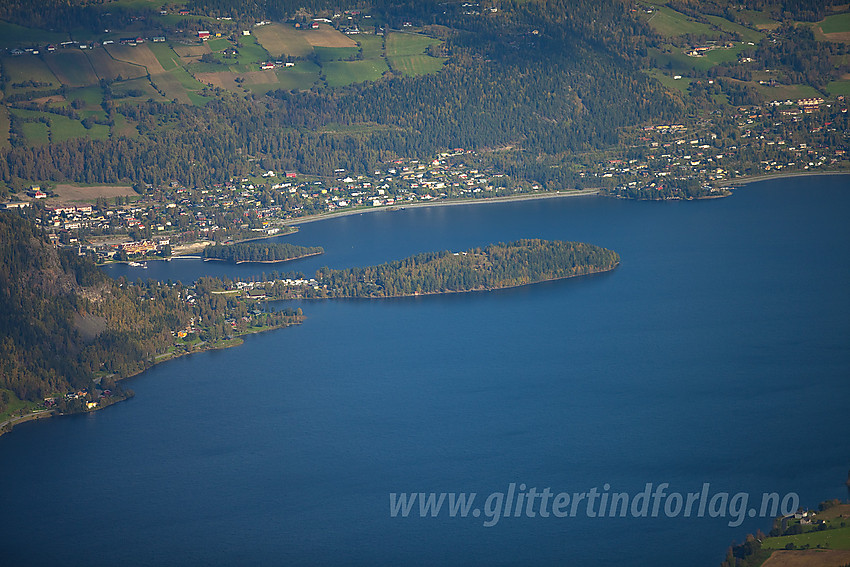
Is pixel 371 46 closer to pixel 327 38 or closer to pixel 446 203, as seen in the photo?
pixel 327 38

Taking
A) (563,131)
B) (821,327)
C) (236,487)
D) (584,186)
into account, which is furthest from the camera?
(563,131)

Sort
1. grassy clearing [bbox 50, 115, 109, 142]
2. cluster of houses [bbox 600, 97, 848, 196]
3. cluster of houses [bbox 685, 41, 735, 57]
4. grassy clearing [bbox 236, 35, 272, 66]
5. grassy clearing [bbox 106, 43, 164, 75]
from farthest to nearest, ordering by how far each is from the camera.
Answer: cluster of houses [bbox 685, 41, 735, 57]
grassy clearing [bbox 236, 35, 272, 66]
grassy clearing [bbox 106, 43, 164, 75]
grassy clearing [bbox 50, 115, 109, 142]
cluster of houses [bbox 600, 97, 848, 196]

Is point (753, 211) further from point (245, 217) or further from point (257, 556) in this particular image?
point (257, 556)

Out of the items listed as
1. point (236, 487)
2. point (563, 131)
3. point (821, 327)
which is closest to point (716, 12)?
point (563, 131)

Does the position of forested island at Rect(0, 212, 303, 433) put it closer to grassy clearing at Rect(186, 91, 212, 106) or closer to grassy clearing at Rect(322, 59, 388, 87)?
grassy clearing at Rect(186, 91, 212, 106)

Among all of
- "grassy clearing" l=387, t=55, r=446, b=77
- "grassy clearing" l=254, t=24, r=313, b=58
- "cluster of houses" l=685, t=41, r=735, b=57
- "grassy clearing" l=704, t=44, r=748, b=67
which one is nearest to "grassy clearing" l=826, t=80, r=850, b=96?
"grassy clearing" l=704, t=44, r=748, b=67

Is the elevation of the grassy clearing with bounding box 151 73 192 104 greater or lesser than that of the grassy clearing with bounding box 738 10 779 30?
lesser

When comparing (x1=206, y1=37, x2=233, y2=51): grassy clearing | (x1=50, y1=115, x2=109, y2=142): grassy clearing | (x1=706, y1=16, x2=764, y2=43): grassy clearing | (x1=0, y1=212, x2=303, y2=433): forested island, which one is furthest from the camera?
(x1=706, y1=16, x2=764, y2=43): grassy clearing

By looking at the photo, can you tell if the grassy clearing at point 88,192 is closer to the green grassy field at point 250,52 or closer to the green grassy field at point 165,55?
the green grassy field at point 165,55
